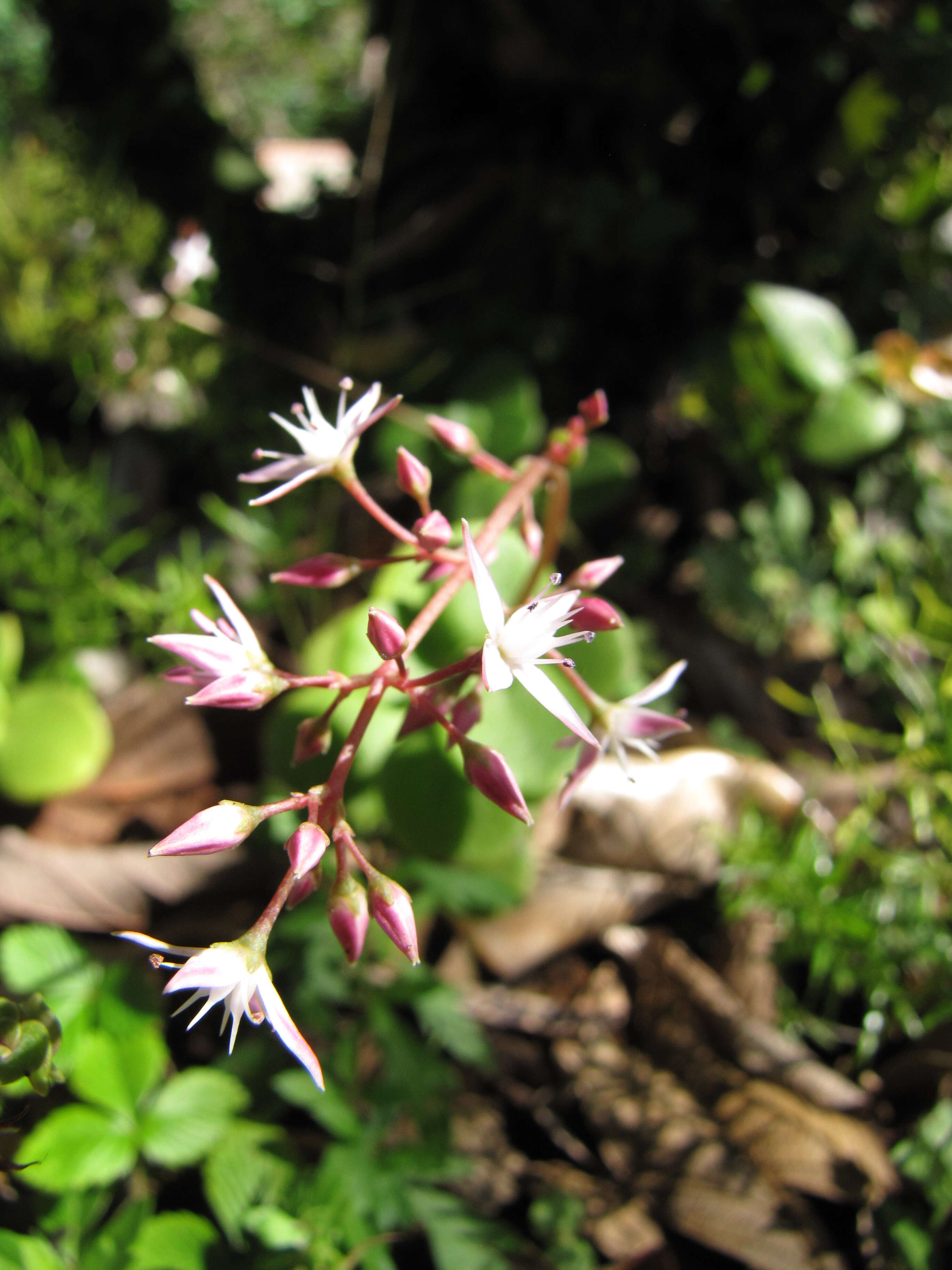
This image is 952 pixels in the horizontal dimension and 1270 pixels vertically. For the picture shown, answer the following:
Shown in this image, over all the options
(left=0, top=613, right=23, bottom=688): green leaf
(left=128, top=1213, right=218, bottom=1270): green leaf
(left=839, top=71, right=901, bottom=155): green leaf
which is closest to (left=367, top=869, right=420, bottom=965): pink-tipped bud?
(left=128, top=1213, right=218, bottom=1270): green leaf

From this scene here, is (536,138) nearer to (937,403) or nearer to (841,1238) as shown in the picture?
(937,403)

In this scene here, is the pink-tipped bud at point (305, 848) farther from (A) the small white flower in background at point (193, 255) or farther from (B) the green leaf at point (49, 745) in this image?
(A) the small white flower in background at point (193, 255)

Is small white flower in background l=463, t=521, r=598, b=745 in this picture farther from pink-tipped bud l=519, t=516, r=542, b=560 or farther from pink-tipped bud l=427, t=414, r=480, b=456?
pink-tipped bud l=427, t=414, r=480, b=456

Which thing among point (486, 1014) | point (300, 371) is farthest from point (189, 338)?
point (486, 1014)

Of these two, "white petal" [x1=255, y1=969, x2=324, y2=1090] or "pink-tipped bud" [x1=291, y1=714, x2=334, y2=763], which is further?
"pink-tipped bud" [x1=291, y1=714, x2=334, y2=763]

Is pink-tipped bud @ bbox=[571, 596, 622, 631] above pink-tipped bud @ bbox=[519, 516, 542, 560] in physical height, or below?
above

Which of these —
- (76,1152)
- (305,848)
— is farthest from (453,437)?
(76,1152)

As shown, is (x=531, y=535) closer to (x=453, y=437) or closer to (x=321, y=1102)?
(x=453, y=437)

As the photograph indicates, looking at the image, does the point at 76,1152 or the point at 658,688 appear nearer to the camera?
the point at 658,688

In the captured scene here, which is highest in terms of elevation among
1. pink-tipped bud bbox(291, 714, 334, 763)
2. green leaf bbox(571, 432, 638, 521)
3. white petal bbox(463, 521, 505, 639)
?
white petal bbox(463, 521, 505, 639)
